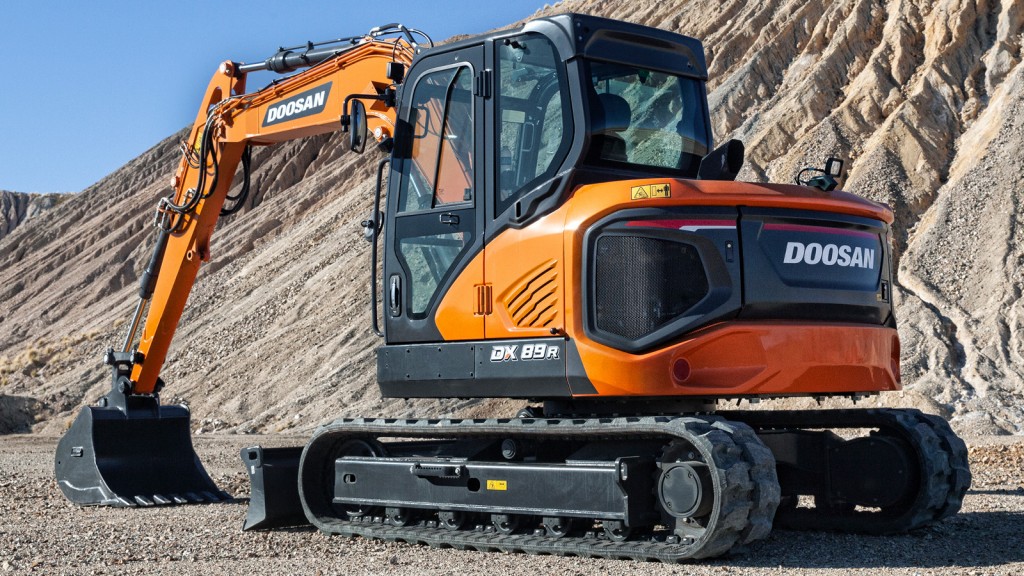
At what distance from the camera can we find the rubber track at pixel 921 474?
7.55 m

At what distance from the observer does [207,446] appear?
19.8 m

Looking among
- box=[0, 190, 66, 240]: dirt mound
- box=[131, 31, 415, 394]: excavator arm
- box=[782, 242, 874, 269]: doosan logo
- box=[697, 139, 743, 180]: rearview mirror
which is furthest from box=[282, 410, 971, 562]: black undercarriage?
box=[0, 190, 66, 240]: dirt mound

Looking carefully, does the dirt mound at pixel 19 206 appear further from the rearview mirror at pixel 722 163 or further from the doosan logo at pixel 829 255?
the doosan logo at pixel 829 255

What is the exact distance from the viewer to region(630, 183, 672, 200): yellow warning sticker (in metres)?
6.86

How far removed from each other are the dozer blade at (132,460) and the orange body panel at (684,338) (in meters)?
5.00

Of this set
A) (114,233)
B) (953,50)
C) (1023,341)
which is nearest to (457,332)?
(1023,341)

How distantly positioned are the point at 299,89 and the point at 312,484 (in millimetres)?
3753

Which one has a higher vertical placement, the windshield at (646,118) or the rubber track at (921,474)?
the windshield at (646,118)

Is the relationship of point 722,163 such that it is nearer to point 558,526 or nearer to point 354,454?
A: point 558,526

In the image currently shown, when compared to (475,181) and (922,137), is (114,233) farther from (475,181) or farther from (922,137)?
(475,181)

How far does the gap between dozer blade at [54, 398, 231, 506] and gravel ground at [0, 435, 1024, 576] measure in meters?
0.57

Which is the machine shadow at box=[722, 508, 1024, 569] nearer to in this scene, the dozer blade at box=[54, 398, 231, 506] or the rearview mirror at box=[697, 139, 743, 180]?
the rearview mirror at box=[697, 139, 743, 180]

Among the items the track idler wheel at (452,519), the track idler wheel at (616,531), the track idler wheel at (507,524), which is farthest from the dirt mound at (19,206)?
the track idler wheel at (616,531)

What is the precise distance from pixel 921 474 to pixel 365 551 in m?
3.62
